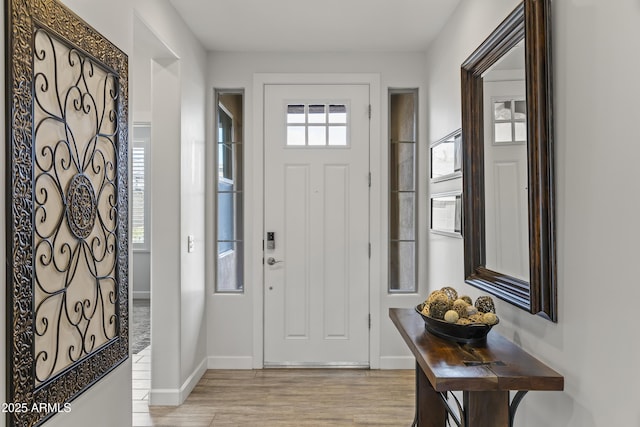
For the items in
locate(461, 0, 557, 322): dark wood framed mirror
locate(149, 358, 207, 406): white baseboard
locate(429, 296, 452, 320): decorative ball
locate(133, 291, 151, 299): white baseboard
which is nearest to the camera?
locate(461, 0, 557, 322): dark wood framed mirror

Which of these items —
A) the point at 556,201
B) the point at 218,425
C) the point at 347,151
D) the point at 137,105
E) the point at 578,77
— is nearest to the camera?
the point at 578,77

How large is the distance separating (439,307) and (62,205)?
145 centimetres

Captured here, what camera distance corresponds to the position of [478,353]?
1.62 meters

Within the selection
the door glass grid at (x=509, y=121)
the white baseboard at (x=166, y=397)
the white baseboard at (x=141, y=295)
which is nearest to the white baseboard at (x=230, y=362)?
the white baseboard at (x=166, y=397)

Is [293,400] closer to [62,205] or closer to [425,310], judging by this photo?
[425,310]

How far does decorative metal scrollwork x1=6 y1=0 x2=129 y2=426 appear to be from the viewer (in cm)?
131

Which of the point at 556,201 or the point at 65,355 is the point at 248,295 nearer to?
the point at 65,355

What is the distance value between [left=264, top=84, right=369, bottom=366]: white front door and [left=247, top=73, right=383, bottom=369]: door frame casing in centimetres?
4

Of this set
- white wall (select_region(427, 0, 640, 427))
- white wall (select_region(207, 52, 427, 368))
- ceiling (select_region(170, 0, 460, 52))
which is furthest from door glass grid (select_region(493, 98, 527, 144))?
white wall (select_region(207, 52, 427, 368))

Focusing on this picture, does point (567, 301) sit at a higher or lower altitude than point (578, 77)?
lower

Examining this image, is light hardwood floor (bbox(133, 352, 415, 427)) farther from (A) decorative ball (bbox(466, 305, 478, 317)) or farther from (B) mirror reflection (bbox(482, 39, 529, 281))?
(B) mirror reflection (bbox(482, 39, 529, 281))

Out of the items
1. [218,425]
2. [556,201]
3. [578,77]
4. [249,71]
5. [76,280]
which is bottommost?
[218,425]

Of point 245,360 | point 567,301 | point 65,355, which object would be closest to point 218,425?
point 245,360

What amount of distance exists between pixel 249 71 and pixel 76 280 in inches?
94.7
